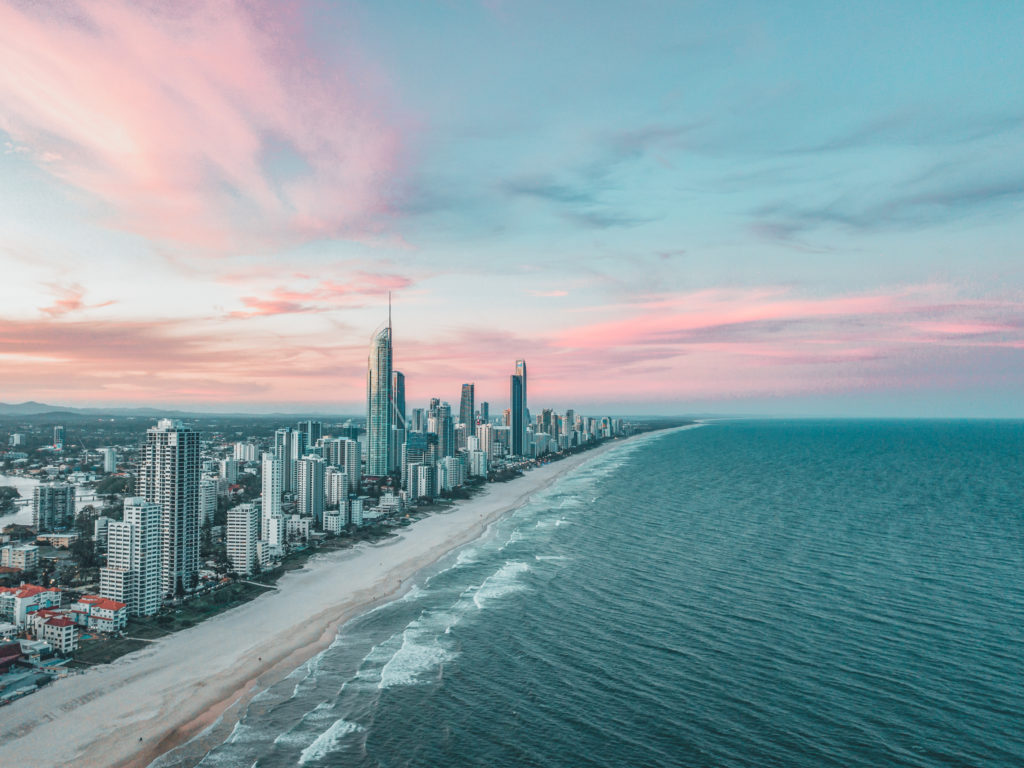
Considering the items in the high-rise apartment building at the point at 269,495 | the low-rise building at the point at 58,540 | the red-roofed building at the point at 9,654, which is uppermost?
the high-rise apartment building at the point at 269,495

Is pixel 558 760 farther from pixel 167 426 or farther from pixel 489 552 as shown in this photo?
pixel 167 426

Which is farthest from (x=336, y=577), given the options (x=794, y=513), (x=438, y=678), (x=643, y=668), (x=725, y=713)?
(x=794, y=513)

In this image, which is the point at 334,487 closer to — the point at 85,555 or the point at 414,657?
the point at 85,555

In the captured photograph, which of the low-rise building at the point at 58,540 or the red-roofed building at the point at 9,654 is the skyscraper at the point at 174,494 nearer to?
the red-roofed building at the point at 9,654

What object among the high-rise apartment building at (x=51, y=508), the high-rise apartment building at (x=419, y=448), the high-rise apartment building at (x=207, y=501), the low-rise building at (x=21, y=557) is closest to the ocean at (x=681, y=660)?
the low-rise building at (x=21, y=557)

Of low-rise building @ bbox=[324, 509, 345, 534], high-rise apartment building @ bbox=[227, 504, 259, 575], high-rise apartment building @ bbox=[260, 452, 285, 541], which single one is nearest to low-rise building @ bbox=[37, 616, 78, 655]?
high-rise apartment building @ bbox=[227, 504, 259, 575]

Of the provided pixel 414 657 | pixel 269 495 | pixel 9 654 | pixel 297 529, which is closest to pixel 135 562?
pixel 9 654

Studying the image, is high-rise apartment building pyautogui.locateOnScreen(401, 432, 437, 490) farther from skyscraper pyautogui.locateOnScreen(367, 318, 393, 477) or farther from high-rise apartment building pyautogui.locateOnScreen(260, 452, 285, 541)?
high-rise apartment building pyautogui.locateOnScreen(260, 452, 285, 541)
